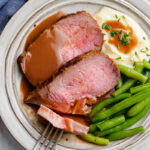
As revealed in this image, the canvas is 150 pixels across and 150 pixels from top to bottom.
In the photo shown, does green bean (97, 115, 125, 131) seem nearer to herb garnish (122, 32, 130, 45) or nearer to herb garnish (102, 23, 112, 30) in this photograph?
herb garnish (122, 32, 130, 45)

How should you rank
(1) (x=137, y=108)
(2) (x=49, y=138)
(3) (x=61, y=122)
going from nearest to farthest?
(3) (x=61, y=122), (2) (x=49, y=138), (1) (x=137, y=108)

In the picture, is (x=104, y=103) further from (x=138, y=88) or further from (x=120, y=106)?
(x=138, y=88)

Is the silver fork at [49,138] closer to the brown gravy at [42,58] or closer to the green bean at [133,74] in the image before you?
the brown gravy at [42,58]

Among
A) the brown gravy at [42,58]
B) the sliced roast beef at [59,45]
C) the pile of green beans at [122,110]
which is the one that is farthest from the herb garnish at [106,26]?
the brown gravy at [42,58]

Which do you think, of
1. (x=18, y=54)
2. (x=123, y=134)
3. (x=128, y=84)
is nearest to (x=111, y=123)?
(x=123, y=134)

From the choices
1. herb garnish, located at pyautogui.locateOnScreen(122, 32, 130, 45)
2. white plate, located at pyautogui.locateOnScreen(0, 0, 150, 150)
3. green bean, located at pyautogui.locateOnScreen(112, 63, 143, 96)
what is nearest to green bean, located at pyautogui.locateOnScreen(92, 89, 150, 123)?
green bean, located at pyautogui.locateOnScreen(112, 63, 143, 96)

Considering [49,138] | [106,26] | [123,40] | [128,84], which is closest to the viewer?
[49,138]

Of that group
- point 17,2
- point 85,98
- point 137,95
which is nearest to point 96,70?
point 85,98

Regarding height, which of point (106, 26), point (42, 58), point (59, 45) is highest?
point (106, 26)
